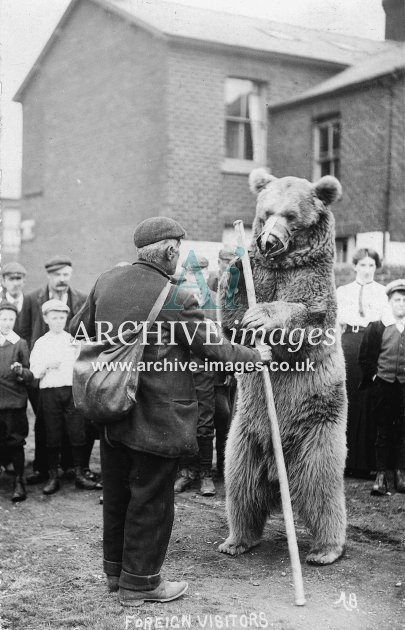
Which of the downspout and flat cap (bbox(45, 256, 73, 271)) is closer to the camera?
flat cap (bbox(45, 256, 73, 271))

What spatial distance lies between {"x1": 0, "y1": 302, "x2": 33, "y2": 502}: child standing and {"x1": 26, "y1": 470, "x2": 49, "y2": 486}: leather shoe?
0.37 meters

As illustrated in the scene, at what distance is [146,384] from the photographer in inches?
140

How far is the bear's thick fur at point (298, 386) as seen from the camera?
4148mm

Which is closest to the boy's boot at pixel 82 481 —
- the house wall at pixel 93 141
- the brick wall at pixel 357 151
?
the house wall at pixel 93 141

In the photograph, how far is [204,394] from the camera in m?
6.07

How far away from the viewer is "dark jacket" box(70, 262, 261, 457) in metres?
3.52

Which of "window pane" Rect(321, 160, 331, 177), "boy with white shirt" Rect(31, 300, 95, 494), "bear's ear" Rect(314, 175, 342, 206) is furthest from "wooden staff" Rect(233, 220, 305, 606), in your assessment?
"window pane" Rect(321, 160, 331, 177)

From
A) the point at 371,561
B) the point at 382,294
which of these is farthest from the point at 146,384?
the point at 382,294

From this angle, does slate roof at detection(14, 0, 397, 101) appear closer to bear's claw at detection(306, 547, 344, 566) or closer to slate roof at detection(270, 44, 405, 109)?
slate roof at detection(270, 44, 405, 109)

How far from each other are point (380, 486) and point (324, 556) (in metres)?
1.81

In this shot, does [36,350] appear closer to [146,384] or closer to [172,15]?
[146,384]

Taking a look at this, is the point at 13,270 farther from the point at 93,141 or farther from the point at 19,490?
the point at 93,141

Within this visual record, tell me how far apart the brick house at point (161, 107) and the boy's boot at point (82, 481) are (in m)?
6.66

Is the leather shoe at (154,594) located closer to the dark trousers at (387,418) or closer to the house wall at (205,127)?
the dark trousers at (387,418)
